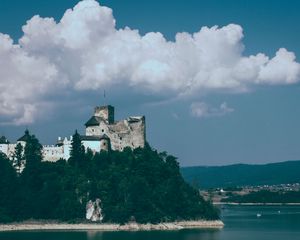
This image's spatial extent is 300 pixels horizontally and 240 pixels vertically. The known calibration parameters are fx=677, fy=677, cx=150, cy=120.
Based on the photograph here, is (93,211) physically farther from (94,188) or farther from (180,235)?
(180,235)

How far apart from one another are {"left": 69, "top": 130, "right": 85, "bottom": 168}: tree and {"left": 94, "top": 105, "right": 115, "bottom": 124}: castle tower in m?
6.80

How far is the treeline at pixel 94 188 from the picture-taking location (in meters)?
94.4

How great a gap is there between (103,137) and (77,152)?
5079 millimetres

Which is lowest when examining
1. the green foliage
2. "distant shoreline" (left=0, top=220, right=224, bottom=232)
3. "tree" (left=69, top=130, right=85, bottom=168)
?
"distant shoreline" (left=0, top=220, right=224, bottom=232)

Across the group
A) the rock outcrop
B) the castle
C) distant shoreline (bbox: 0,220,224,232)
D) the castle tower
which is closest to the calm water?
distant shoreline (bbox: 0,220,224,232)

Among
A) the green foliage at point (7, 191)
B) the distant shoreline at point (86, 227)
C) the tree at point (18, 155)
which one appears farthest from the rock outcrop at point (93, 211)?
the tree at point (18, 155)

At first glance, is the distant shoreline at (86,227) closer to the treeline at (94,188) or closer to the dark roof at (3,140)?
the treeline at (94,188)

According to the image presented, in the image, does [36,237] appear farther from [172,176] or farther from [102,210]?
[172,176]

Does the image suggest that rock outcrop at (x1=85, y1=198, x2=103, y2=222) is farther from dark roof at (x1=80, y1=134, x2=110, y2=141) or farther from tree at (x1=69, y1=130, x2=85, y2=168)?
dark roof at (x1=80, y1=134, x2=110, y2=141)

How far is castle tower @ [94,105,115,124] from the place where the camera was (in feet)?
337

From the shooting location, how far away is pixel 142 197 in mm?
94625

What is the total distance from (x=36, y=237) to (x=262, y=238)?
90.0 feet

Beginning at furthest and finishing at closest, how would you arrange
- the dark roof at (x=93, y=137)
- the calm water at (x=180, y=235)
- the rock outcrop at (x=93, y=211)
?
the dark roof at (x=93, y=137), the rock outcrop at (x=93, y=211), the calm water at (x=180, y=235)

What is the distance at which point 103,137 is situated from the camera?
329 ft
